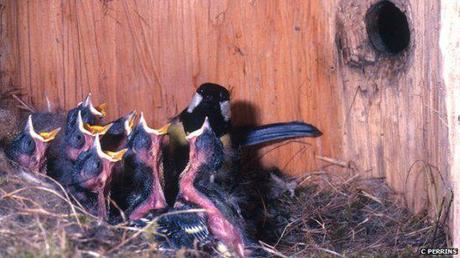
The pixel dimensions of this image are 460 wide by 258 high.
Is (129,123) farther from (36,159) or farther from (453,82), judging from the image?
(453,82)

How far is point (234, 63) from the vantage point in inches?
130

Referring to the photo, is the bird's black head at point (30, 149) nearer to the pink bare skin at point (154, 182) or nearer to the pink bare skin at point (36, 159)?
the pink bare skin at point (36, 159)

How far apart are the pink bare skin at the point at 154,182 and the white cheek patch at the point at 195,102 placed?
664mm

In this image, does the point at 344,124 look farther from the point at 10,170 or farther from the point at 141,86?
the point at 10,170

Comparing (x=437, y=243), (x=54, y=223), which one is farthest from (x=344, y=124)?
(x=54, y=223)

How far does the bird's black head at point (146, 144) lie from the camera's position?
2438 mm

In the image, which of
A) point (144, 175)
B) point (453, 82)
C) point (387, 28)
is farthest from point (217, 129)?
point (453, 82)

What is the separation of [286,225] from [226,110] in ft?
1.78

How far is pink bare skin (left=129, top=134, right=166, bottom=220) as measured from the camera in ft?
7.93

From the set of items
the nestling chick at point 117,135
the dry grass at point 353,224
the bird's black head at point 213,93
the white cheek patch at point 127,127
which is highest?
the bird's black head at point 213,93

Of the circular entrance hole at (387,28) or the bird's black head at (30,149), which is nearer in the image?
the bird's black head at (30,149)

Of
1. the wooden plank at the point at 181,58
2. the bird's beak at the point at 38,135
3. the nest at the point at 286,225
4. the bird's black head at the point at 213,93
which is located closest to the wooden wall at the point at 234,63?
the wooden plank at the point at 181,58

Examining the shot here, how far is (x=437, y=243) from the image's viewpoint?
8.48ft

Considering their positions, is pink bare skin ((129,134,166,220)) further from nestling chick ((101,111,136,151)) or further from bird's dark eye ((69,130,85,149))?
nestling chick ((101,111,136,151))
